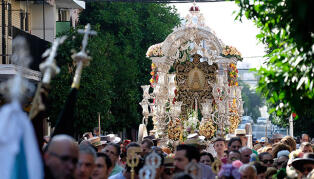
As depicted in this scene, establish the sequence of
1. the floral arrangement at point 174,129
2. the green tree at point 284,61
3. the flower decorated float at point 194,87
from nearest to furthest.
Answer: the green tree at point 284,61
the floral arrangement at point 174,129
the flower decorated float at point 194,87

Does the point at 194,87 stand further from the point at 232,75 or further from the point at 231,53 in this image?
the point at 231,53

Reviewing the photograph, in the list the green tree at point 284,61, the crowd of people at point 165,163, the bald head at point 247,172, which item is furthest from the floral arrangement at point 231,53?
the bald head at point 247,172

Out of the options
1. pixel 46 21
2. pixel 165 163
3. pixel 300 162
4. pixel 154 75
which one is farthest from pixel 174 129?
pixel 165 163

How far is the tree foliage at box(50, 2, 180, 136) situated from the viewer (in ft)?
88.5

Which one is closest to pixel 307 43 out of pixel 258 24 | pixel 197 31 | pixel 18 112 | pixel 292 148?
pixel 258 24

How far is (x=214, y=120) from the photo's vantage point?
2691 cm

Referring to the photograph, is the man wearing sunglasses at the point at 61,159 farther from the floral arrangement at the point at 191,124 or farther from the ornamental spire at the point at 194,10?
the ornamental spire at the point at 194,10

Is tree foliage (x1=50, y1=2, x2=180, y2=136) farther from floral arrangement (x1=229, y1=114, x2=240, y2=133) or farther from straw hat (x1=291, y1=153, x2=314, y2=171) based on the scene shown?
straw hat (x1=291, y1=153, x2=314, y2=171)

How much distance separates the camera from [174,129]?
2600cm

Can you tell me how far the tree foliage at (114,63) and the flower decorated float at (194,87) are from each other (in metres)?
1.99

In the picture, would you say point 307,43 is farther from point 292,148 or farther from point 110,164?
point 292,148

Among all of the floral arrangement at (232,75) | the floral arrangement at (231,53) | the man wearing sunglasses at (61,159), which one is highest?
the floral arrangement at (231,53)

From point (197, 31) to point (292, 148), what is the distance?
1176cm

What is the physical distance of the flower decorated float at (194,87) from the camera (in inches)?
1028
